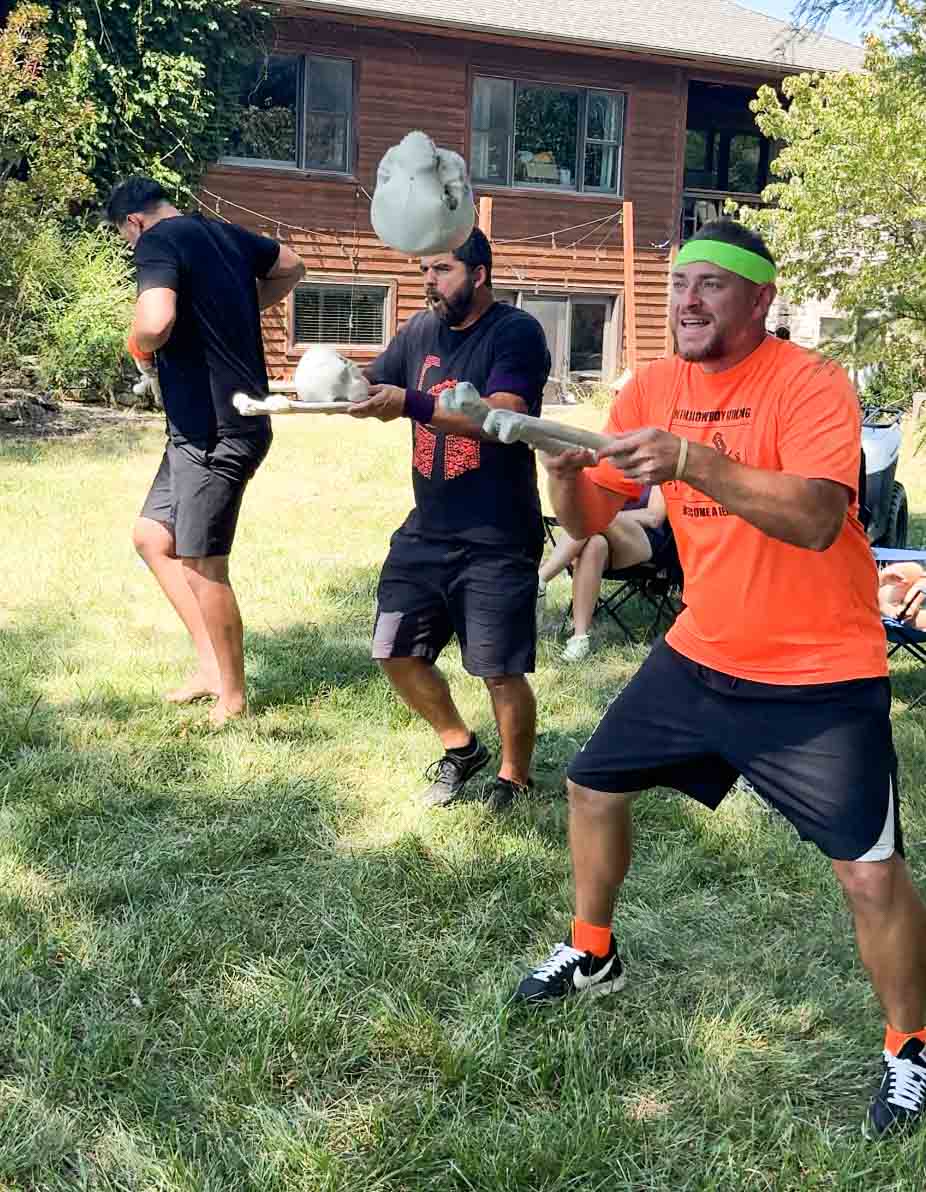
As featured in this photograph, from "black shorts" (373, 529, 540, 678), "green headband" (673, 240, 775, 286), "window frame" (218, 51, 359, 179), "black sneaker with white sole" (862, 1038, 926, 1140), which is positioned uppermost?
"window frame" (218, 51, 359, 179)

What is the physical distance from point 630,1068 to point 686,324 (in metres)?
1.64

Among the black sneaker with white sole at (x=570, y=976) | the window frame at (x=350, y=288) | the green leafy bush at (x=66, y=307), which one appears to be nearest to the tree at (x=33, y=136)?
the green leafy bush at (x=66, y=307)

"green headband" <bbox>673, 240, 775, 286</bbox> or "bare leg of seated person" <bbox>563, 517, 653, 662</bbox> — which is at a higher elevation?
"green headband" <bbox>673, 240, 775, 286</bbox>

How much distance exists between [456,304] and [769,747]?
1782mm

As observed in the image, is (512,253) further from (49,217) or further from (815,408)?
(815,408)

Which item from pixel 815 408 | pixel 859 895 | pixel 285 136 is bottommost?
pixel 859 895

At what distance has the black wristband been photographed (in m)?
3.12

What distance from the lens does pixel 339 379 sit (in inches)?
107

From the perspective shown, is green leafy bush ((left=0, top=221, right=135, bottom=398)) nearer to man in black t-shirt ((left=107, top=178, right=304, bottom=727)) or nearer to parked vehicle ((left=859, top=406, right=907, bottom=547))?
parked vehicle ((left=859, top=406, right=907, bottom=547))

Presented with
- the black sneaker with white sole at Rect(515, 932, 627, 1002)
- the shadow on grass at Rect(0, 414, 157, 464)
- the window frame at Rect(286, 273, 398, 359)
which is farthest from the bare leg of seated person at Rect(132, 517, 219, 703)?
the window frame at Rect(286, 273, 398, 359)

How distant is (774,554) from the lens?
2.64m

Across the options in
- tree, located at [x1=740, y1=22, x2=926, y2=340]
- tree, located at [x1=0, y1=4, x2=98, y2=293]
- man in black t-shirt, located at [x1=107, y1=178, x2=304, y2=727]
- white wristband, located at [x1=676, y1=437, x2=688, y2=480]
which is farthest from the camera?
tree, located at [x1=0, y1=4, x2=98, y2=293]

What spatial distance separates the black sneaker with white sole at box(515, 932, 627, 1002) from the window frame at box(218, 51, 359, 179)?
54.3 ft

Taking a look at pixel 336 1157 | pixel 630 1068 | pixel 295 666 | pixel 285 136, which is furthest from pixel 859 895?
pixel 285 136
